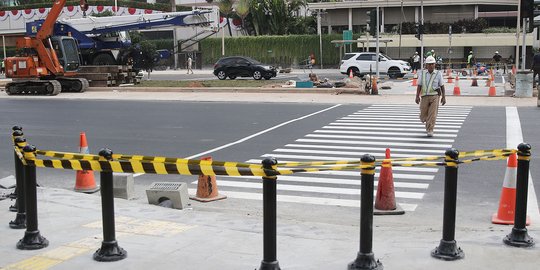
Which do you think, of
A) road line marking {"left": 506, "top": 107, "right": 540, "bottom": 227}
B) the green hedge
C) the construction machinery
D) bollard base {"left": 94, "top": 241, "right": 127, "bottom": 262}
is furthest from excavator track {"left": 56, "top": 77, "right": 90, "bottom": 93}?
the green hedge

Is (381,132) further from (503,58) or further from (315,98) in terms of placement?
(503,58)

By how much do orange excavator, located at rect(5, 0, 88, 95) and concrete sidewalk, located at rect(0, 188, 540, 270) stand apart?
24.1 metres

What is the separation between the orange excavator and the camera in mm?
31172

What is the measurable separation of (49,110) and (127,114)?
11.7ft

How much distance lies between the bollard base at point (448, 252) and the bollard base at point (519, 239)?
694 millimetres

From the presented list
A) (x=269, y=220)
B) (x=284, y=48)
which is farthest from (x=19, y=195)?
(x=284, y=48)

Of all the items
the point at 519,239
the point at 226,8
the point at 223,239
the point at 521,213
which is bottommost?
the point at 223,239

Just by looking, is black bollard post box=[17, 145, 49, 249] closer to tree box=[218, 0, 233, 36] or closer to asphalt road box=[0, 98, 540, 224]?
asphalt road box=[0, 98, 540, 224]

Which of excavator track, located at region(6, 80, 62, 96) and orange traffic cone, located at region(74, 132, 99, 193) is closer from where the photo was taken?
orange traffic cone, located at region(74, 132, 99, 193)

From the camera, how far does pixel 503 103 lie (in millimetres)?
23484

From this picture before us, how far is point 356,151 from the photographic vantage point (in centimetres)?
1355

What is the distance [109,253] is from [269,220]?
1.73m

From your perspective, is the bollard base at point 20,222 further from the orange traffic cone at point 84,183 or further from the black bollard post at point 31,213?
the orange traffic cone at point 84,183

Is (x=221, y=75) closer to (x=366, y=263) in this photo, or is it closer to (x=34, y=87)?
(x=34, y=87)
